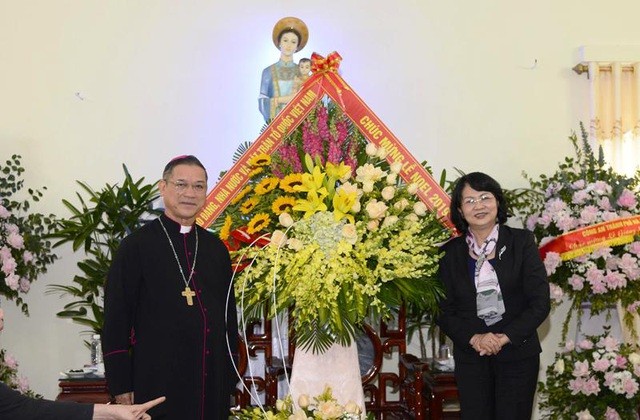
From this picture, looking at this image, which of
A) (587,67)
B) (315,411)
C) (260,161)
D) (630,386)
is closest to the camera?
(315,411)

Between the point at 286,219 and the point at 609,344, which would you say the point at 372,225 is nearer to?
the point at 286,219

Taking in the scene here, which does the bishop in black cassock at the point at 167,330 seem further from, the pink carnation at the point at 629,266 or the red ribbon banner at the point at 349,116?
the pink carnation at the point at 629,266

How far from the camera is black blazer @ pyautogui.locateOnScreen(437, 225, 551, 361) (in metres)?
3.45

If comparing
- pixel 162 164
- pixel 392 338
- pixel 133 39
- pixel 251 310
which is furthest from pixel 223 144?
pixel 251 310

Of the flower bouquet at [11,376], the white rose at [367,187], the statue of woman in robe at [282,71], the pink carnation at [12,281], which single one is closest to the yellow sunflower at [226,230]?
the white rose at [367,187]

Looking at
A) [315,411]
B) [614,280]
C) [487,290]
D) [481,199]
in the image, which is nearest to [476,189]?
[481,199]

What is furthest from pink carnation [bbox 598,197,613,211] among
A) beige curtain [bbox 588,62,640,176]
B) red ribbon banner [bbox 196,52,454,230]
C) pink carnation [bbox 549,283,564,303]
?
red ribbon banner [bbox 196,52,454,230]

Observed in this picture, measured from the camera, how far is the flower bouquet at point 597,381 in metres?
4.38

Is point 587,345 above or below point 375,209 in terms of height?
below

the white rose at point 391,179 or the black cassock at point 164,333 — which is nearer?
the black cassock at point 164,333

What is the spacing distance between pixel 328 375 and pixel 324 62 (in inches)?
60.2

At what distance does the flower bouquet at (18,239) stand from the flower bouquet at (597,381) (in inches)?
119

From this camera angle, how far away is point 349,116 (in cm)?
407

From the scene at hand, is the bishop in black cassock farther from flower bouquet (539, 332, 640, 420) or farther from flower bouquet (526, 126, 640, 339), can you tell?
flower bouquet (526, 126, 640, 339)
